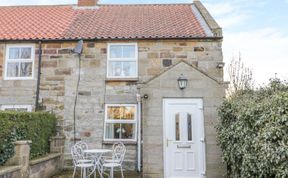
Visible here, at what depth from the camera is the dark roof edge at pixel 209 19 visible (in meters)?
10.3

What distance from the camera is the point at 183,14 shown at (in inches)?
517

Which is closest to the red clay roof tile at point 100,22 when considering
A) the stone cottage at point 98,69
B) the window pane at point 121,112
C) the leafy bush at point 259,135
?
the stone cottage at point 98,69

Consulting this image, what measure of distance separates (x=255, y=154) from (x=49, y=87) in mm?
7844

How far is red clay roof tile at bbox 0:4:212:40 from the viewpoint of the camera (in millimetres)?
10734

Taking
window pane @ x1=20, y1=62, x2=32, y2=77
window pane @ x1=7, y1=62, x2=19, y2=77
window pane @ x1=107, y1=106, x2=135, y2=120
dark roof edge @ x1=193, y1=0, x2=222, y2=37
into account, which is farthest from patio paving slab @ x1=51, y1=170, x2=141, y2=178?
dark roof edge @ x1=193, y1=0, x2=222, y2=37

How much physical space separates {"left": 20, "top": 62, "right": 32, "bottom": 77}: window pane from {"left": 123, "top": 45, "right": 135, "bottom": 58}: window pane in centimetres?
380

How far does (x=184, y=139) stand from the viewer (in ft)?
27.4

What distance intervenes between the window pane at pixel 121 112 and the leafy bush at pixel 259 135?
3747mm

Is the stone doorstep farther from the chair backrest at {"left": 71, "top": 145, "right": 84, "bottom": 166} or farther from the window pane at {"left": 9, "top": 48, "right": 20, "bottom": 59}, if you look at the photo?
the window pane at {"left": 9, "top": 48, "right": 20, "bottom": 59}

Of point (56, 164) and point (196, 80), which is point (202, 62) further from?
point (56, 164)

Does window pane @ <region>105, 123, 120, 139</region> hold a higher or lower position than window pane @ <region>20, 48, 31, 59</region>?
lower

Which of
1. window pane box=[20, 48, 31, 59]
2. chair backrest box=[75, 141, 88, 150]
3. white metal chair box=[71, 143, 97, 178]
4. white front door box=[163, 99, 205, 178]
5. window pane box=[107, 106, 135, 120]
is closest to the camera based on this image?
white metal chair box=[71, 143, 97, 178]

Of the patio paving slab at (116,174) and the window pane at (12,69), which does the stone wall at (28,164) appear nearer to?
the patio paving slab at (116,174)

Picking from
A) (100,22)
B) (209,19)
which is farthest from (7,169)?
(209,19)
